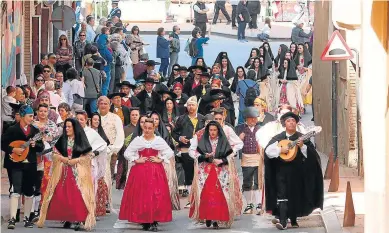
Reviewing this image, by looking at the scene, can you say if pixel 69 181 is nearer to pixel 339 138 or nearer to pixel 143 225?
pixel 143 225

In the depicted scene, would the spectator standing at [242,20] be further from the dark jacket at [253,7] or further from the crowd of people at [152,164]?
the crowd of people at [152,164]

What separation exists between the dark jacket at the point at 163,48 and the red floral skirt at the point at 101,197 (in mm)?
20567

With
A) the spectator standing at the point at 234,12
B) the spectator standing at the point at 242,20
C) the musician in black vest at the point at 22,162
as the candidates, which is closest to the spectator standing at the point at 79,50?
the spectator standing at the point at 242,20

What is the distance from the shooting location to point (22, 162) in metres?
26.6

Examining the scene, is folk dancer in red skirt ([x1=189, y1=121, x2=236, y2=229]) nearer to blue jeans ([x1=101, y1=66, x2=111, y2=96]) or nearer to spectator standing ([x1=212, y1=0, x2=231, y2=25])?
blue jeans ([x1=101, y1=66, x2=111, y2=96])

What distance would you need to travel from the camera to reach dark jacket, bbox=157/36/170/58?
48.6m

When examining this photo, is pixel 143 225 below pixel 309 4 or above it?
below

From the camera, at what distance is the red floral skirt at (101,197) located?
28.1m

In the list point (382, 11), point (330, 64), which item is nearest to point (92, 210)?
point (382, 11)

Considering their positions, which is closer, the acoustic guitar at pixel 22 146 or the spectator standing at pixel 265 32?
the acoustic guitar at pixel 22 146

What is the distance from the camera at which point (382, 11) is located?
20016mm

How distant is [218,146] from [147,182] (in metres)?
1.16

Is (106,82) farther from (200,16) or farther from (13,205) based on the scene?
(13,205)

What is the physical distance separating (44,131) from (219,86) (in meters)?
7.80
